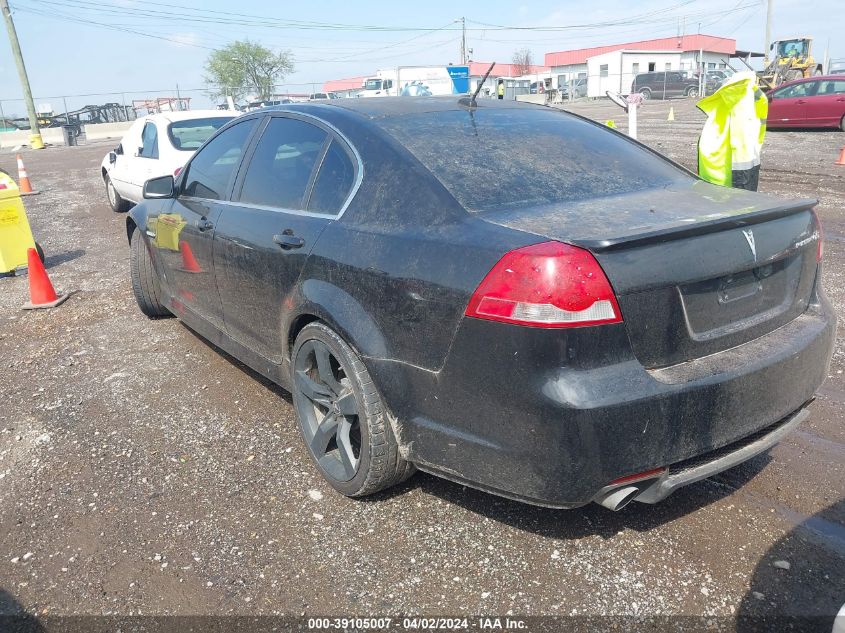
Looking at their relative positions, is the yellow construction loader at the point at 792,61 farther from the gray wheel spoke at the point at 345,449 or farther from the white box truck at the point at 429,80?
the gray wheel spoke at the point at 345,449

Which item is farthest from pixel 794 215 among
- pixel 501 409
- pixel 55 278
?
pixel 55 278

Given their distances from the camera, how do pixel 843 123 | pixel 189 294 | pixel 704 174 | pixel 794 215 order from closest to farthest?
pixel 794 215, pixel 189 294, pixel 704 174, pixel 843 123

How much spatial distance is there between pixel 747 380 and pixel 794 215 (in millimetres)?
767

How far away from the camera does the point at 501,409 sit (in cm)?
221

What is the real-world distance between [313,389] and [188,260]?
1.63 m

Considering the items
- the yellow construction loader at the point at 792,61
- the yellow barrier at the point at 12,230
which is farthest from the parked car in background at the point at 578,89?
the yellow barrier at the point at 12,230

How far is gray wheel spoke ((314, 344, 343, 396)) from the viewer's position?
2934 millimetres

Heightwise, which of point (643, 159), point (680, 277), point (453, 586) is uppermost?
point (643, 159)

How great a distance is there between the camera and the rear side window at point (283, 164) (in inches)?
128

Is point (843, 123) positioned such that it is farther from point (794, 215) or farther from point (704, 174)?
point (794, 215)

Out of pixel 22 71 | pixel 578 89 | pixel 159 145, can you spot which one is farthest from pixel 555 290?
pixel 578 89

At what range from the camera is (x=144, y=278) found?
5.38m

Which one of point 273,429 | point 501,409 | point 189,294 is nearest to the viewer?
point 501,409

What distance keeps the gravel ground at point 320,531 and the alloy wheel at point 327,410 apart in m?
0.17
